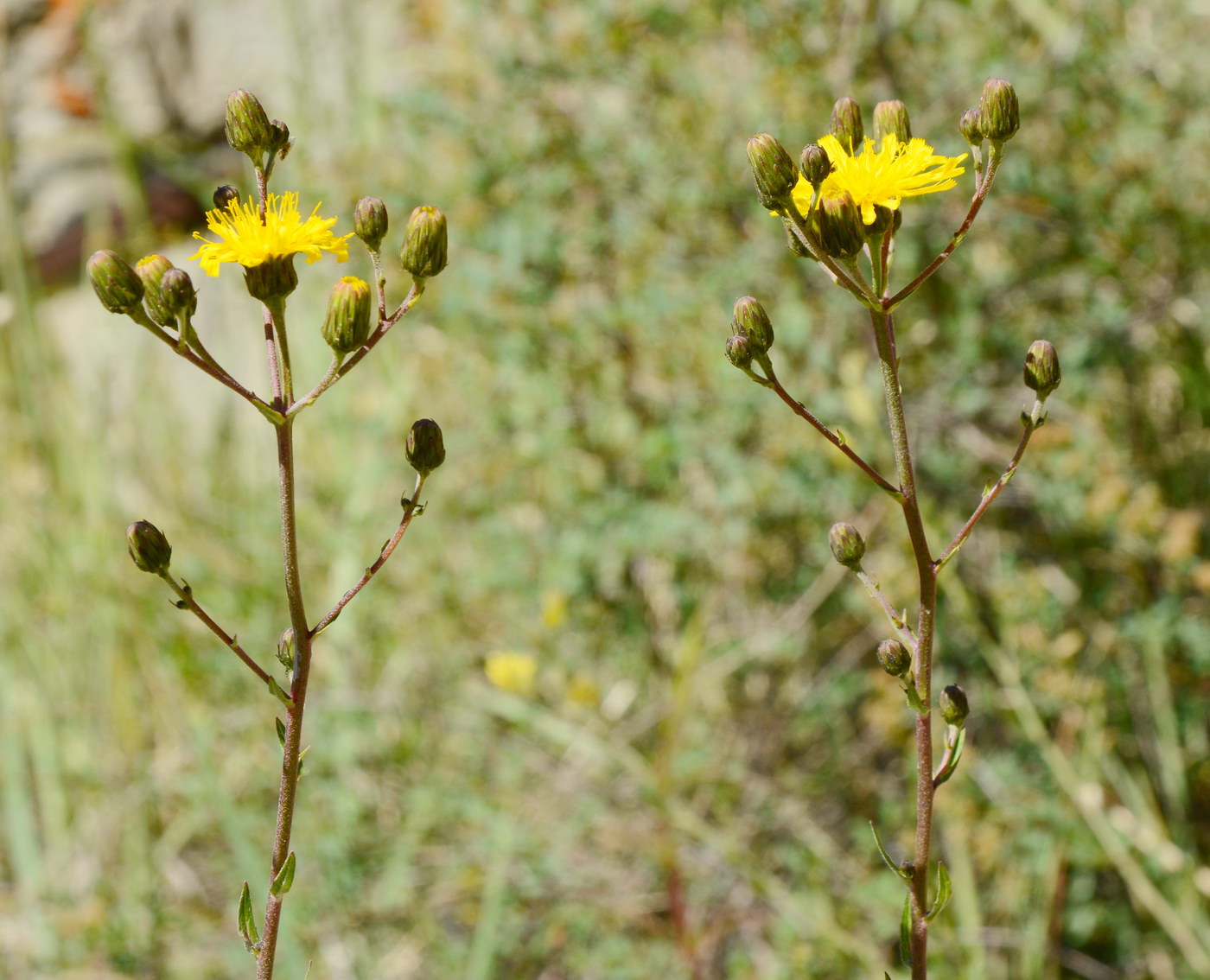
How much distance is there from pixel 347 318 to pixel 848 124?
1.46 ft

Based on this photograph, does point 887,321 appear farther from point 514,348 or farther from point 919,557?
point 514,348

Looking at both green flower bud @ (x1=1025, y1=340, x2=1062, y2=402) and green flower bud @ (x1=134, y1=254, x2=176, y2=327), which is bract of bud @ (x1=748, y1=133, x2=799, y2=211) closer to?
green flower bud @ (x1=1025, y1=340, x2=1062, y2=402)

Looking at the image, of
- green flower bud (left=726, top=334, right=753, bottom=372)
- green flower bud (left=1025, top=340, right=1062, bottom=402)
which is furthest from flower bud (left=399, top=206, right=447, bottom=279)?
green flower bud (left=1025, top=340, right=1062, bottom=402)

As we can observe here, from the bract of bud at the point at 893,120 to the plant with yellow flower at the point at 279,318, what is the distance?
388 mm

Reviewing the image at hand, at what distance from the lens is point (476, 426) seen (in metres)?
2.79

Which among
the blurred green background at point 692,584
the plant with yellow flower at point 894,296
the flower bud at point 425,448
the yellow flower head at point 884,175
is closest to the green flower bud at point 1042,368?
the plant with yellow flower at point 894,296

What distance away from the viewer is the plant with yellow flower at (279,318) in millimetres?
840

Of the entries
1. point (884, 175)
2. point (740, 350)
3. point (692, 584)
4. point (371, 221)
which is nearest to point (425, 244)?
point (371, 221)

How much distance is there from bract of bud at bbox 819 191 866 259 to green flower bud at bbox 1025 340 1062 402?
0.18 metres

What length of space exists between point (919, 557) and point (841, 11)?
1956 mm

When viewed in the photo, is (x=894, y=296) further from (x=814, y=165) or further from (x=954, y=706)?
(x=954, y=706)

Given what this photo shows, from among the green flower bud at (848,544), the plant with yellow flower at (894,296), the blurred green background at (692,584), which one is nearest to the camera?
the plant with yellow flower at (894,296)

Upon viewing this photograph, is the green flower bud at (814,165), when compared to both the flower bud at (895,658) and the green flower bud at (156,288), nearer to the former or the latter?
the flower bud at (895,658)

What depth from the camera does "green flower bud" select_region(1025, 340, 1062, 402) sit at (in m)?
0.92
